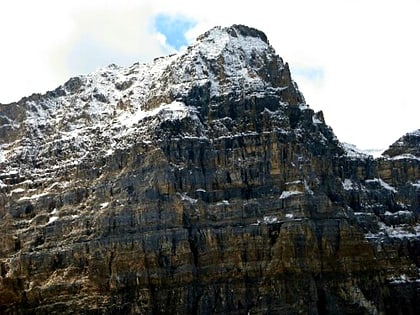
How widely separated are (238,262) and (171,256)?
40.1 ft

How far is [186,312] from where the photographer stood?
196 metres

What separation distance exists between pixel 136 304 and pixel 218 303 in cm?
1476

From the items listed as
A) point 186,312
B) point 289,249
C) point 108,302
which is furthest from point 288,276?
point 108,302

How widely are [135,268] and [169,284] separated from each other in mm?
6924

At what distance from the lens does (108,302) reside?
197750 millimetres

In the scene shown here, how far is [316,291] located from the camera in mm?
199625

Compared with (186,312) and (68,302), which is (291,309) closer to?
(186,312)

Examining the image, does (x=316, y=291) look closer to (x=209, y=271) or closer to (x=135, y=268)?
(x=209, y=271)

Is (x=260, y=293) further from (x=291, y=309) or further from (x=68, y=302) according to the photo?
(x=68, y=302)

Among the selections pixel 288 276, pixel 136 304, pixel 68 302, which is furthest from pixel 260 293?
pixel 68 302

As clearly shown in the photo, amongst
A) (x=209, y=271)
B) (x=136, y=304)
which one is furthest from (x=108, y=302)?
(x=209, y=271)

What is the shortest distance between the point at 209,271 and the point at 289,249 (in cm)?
1511

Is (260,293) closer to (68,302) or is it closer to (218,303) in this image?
(218,303)

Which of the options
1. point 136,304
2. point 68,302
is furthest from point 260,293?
point 68,302
